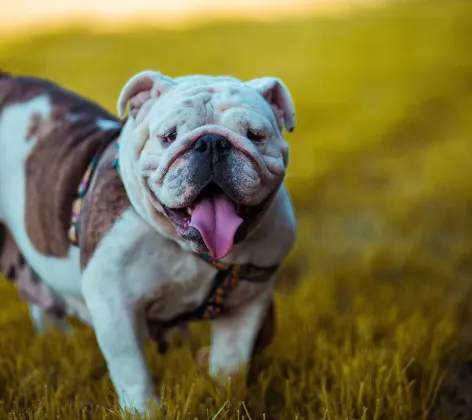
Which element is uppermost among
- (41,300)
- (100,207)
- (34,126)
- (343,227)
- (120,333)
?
(34,126)

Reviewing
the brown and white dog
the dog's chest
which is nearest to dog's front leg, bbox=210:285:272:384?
the brown and white dog

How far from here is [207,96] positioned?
7.38ft

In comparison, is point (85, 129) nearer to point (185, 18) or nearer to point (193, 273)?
point (193, 273)

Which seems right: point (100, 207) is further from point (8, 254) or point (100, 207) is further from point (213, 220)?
point (8, 254)

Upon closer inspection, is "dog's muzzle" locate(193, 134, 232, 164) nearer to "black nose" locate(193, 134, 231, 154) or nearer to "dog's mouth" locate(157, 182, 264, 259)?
"black nose" locate(193, 134, 231, 154)

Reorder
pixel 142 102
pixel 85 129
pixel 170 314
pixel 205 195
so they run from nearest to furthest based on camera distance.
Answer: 1. pixel 205 195
2. pixel 142 102
3. pixel 170 314
4. pixel 85 129

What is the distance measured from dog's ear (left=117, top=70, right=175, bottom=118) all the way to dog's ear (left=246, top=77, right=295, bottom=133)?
282mm

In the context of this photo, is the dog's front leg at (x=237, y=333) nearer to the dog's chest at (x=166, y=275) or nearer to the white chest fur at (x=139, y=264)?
the dog's chest at (x=166, y=275)

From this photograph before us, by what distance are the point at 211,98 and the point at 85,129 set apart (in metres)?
0.79

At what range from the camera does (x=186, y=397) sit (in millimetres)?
2623

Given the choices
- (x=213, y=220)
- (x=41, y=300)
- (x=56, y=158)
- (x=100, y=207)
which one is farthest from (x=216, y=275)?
(x=41, y=300)

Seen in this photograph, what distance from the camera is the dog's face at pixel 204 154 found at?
84.7 inches

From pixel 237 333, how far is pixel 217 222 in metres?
0.71

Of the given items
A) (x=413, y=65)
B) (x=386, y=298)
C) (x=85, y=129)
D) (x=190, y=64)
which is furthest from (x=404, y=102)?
(x=85, y=129)
